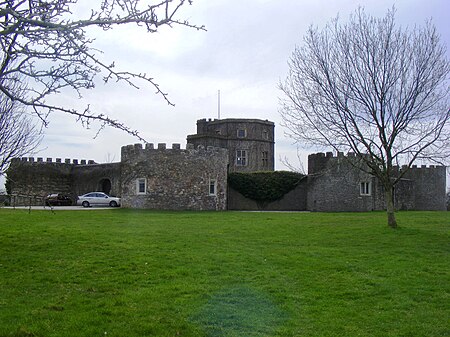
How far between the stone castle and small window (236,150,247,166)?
43.4ft

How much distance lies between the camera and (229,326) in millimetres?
6098

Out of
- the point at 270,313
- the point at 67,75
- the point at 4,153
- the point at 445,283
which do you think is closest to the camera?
the point at 270,313

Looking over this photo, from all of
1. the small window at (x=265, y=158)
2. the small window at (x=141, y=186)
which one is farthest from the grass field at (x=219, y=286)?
the small window at (x=265, y=158)

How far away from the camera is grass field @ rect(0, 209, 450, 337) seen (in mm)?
6070

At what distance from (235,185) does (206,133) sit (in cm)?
1272

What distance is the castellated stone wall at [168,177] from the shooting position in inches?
1212

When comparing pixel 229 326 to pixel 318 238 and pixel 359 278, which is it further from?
pixel 318 238

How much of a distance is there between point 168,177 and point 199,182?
2010 mm

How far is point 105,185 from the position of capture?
41.8 metres


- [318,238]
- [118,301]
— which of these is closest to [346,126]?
[318,238]

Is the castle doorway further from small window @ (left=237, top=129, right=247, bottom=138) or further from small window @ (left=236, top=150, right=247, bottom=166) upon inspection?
small window @ (left=237, top=129, right=247, bottom=138)

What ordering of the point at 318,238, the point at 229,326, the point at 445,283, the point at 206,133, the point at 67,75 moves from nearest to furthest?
the point at 229,326 → the point at 67,75 → the point at 445,283 → the point at 318,238 → the point at 206,133

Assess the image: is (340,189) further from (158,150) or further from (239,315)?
(239,315)

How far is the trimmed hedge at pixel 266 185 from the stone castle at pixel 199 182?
394 mm
